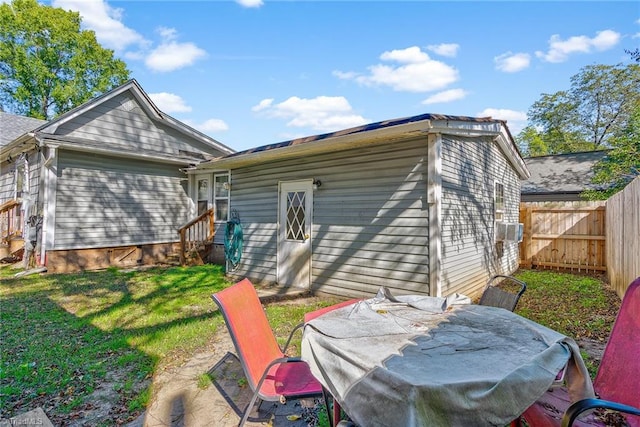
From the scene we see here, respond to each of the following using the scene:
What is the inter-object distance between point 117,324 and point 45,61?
2417 cm

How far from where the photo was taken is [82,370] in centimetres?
320

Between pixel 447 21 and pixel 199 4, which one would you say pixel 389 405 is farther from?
pixel 199 4

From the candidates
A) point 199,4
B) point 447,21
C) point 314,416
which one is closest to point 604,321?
point 314,416

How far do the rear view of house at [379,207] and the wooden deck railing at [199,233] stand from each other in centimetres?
216

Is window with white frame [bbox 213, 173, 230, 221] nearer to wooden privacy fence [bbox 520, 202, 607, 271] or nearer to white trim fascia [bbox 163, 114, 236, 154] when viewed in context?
white trim fascia [bbox 163, 114, 236, 154]

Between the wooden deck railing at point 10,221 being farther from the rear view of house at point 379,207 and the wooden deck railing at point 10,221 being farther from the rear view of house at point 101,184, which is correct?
the rear view of house at point 379,207

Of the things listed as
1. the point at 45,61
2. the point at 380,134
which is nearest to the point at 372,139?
the point at 380,134

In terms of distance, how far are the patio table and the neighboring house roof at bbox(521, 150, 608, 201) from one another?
45.8ft

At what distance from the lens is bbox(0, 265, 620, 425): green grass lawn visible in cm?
288

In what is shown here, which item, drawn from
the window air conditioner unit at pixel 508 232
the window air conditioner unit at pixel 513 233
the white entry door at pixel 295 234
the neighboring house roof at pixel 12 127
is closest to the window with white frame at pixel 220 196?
the white entry door at pixel 295 234

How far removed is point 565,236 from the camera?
8867 mm

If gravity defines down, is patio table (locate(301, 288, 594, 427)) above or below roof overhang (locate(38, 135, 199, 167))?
below

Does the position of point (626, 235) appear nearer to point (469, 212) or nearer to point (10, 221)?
point (469, 212)

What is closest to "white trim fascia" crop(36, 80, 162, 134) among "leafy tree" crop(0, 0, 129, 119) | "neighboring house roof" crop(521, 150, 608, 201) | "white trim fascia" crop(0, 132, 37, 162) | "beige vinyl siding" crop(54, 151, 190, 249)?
"white trim fascia" crop(0, 132, 37, 162)
